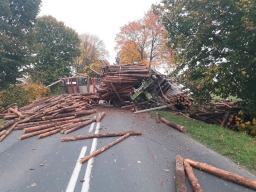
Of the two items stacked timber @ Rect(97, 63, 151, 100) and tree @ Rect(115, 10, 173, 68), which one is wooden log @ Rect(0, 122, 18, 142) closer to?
stacked timber @ Rect(97, 63, 151, 100)

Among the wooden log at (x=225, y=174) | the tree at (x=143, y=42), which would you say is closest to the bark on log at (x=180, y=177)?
the wooden log at (x=225, y=174)

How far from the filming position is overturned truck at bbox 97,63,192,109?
1386cm

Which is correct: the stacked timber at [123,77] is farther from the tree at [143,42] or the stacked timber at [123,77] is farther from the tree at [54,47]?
the tree at [143,42]

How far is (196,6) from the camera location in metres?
8.95

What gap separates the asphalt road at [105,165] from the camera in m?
4.33

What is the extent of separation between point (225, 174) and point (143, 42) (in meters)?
31.3

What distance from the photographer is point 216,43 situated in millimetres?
9578

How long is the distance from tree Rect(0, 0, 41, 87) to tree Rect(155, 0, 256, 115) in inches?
463

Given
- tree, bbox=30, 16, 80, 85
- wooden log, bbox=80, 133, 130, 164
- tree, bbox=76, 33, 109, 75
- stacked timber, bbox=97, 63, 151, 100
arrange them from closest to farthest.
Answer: wooden log, bbox=80, 133, 130, 164, stacked timber, bbox=97, 63, 151, 100, tree, bbox=30, 16, 80, 85, tree, bbox=76, 33, 109, 75

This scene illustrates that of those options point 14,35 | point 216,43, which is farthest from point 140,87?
point 14,35

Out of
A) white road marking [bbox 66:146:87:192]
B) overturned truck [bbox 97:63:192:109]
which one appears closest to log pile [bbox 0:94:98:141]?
overturned truck [bbox 97:63:192:109]

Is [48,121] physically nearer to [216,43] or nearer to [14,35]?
[216,43]

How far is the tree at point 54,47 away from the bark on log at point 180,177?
2639 centimetres

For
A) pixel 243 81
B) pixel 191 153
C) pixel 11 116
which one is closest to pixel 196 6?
pixel 243 81
